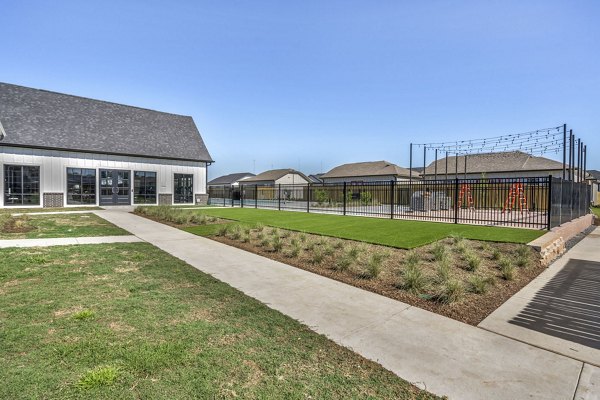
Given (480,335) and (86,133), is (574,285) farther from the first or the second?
(86,133)

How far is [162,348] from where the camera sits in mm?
3207

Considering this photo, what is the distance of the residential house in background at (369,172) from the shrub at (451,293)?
122ft

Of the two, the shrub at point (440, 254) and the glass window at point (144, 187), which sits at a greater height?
the glass window at point (144, 187)

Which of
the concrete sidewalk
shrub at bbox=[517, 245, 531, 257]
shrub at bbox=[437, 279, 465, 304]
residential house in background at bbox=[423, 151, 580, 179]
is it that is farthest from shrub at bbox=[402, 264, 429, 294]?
residential house in background at bbox=[423, 151, 580, 179]

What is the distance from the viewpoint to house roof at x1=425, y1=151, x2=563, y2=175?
1342 inches

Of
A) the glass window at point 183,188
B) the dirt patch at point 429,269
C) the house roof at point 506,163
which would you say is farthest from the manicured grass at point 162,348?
the house roof at point 506,163

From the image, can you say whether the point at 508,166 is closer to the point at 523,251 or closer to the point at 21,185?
the point at 523,251

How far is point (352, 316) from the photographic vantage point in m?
4.29

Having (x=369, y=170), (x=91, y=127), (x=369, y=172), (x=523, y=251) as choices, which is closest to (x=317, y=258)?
(x=523, y=251)

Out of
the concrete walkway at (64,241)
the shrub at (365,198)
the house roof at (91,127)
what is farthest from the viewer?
the shrub at (365,198)

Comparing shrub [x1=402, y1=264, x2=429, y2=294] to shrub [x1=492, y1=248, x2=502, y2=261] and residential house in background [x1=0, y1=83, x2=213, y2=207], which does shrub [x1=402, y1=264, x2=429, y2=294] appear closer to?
shrub [x1=492, y1=248, x2=502, y2=261]

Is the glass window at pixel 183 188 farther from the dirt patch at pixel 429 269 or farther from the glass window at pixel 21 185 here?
the dirt patch at pixel 429 269

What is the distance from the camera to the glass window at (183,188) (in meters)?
30.0

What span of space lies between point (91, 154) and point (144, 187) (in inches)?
185
